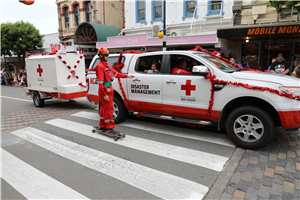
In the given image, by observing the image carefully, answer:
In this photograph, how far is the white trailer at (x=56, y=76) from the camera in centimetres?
862

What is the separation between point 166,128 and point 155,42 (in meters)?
10.5

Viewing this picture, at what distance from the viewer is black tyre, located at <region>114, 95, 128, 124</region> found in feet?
20.3

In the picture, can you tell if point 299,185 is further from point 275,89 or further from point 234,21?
point 234,21

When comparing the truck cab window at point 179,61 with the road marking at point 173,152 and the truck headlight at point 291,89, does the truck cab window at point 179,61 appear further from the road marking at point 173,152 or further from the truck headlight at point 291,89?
the truck headlight at point 291,89

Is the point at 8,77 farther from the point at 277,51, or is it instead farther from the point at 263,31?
the point at 277,51

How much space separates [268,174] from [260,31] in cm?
908

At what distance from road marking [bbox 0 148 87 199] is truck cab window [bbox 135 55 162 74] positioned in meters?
3.40

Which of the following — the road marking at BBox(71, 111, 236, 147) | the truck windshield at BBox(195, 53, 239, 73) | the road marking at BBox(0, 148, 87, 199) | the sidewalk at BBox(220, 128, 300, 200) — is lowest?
the road marking at BBox(0, 148, 87, 199)

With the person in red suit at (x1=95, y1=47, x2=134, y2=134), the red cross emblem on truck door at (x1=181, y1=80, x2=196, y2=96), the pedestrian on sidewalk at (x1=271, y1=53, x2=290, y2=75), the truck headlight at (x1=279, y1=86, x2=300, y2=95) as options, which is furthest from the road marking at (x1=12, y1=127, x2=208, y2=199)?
the pedestrian on sidewalk at (x1=271, y1=53, x2=290, y2=75)

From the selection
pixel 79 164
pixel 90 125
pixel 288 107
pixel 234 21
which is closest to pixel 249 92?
pixel 288 107

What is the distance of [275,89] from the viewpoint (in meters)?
4.04

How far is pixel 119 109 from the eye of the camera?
6.20m

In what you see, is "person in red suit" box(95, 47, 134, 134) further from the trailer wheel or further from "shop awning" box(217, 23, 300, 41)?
"shop awning" box(217, 23, 300, 41)

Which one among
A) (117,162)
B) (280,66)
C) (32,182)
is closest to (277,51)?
(280,66)
